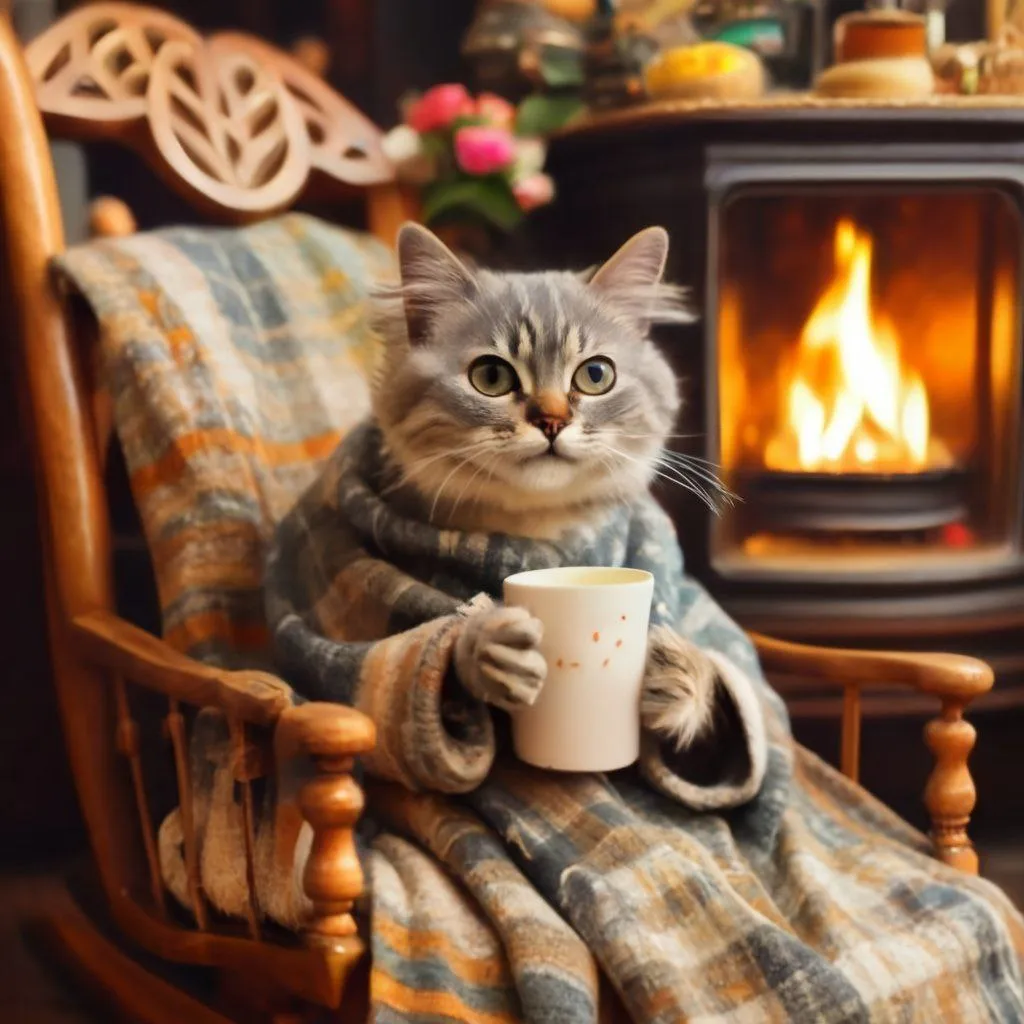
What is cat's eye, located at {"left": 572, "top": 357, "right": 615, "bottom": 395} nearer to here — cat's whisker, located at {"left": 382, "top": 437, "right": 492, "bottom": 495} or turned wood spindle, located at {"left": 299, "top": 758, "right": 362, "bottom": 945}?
cat's whisker, located at {"left": 382, "top": 437, "right": 492, "bottom": 495}

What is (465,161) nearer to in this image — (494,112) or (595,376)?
(494,112)

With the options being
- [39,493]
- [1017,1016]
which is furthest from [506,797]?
[39,493]

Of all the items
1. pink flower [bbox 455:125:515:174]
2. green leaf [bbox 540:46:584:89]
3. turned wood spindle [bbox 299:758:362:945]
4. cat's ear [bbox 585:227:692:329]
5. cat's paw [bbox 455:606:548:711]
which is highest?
green leaf [bbox 540:46:584:89]

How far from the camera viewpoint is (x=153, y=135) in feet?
4.19

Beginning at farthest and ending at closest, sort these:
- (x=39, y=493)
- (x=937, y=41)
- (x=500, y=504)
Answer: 1. (x=937, y=41)
2. (x=39, y=493)
3. (x=500, y=504)

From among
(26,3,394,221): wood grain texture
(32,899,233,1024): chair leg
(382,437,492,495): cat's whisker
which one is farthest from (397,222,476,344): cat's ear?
(32,899,233,1024): chair leg

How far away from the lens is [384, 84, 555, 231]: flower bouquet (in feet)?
4.79

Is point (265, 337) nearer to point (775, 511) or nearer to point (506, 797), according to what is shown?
point (506, 797)

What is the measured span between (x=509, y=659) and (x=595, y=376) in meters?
0.25

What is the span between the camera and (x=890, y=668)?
3.41ft

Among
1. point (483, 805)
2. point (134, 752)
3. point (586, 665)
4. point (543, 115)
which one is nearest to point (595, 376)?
point (586, 665)

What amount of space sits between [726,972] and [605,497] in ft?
1.17

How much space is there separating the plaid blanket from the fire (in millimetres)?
649

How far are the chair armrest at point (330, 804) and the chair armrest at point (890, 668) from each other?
0.47 metres
